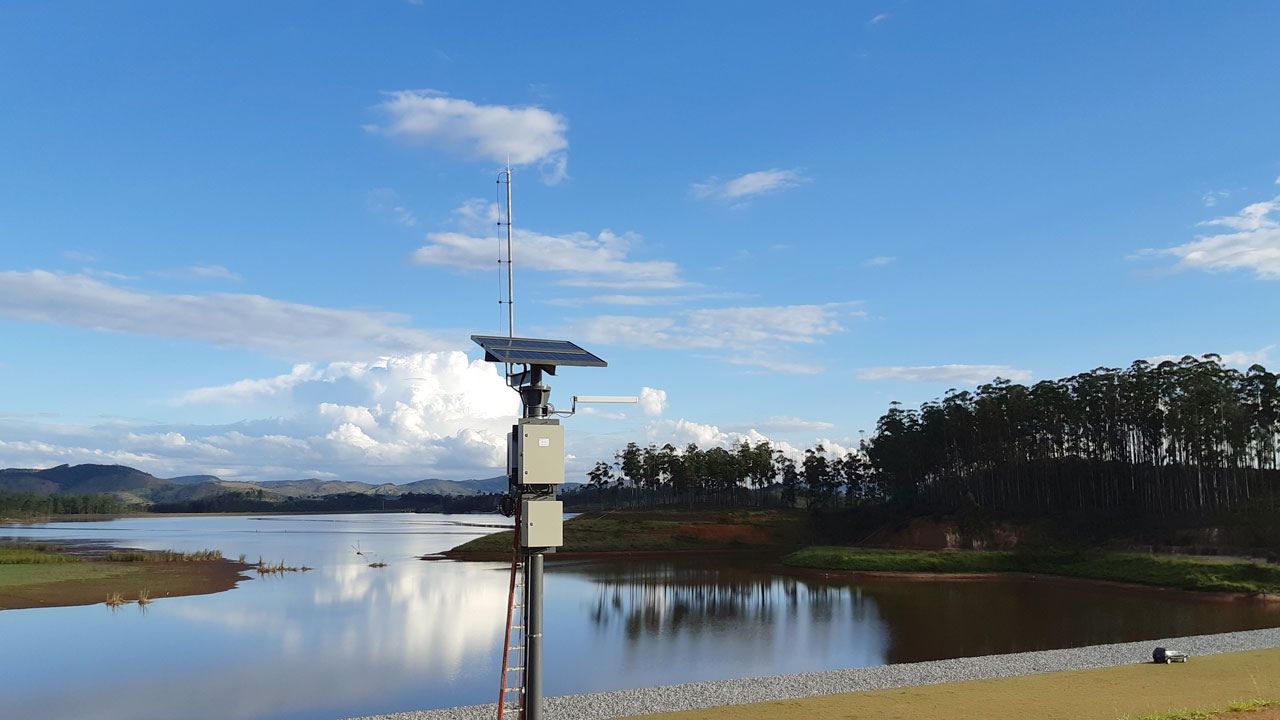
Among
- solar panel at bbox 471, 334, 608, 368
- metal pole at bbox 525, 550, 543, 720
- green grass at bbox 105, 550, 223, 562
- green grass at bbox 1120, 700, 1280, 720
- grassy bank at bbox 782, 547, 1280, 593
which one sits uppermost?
solar panel at bbox 471, 334, 608, 368

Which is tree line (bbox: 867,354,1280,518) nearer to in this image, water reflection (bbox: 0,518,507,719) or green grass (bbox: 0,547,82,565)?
water reflection (bbox: 0,518,507,719)

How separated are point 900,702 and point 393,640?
2111 centimetres

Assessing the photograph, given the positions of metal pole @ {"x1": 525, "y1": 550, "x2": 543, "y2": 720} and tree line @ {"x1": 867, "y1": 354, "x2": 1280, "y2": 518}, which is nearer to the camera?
metal pole @ {"x1": 525, "y1": 550, "x2": 543, "y2": 720}

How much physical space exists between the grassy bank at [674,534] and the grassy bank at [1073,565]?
1611 cm

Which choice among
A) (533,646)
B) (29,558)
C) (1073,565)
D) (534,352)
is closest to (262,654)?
(533,646)

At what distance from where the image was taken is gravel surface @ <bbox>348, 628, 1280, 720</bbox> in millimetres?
19266

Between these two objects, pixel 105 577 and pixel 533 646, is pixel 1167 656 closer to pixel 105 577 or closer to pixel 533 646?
pixel 533 646

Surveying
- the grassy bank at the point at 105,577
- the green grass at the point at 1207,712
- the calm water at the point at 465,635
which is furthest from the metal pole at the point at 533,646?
the grassy bank at the point at 105,577

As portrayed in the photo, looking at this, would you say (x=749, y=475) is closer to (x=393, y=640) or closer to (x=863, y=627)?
(x=863, y=627)

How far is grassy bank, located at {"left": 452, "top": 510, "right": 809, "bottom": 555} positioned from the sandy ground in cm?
6497

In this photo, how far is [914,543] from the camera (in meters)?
77.1

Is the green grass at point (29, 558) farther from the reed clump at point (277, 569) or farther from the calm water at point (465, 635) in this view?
the calm water at point (465, 635)

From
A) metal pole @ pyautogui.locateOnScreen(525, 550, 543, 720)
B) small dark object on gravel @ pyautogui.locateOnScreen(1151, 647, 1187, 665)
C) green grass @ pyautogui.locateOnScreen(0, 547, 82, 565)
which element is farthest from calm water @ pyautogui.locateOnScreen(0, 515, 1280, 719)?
green grass @ pyautogui.locateOnScreen(0, 547, 82, 565)

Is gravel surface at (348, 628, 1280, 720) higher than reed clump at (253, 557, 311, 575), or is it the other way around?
gravel surface at (348, 628, 1280, 720)
